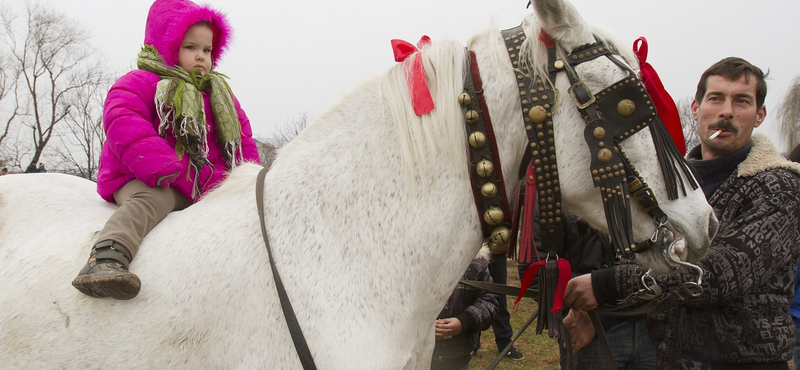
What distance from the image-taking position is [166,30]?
8.57 ft

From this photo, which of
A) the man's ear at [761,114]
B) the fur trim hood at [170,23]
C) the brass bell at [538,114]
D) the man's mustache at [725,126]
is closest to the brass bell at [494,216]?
the brass bell at [538,114]

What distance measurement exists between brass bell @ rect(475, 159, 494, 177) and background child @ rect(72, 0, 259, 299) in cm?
120

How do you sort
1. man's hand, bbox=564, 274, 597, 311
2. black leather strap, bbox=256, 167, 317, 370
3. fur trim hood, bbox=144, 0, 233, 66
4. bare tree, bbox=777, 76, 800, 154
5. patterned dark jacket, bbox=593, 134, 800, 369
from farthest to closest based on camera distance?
bare tree, bbox=777, 76, 800, 154, fur trim hood, bbox=144, 0, 233, 66, man's hand, bbox=564, 274, 597, 311, patterned dark jacket, bbox=593, 134, 800, 369, black leather strap, bbox=256, 167, 317, 370

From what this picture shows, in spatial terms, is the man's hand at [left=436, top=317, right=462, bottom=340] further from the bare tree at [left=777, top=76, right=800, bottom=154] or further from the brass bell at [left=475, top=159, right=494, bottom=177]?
the bare tree at [left=777, top=76, right=800, bottom=154]

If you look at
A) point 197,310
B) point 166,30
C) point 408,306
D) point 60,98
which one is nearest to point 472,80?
point 408,306

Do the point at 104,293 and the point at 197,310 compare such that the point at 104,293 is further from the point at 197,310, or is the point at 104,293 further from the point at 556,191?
the point at 556,191

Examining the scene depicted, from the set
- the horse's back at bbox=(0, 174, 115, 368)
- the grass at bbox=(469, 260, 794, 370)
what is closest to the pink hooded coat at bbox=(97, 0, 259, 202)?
the horse's back at bbox=(0, 174, 115, 368)

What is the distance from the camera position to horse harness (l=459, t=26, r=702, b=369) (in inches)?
65.9

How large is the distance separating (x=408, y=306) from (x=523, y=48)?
0.98 meters

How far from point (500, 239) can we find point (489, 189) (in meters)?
0.18

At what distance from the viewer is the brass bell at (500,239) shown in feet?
5.71

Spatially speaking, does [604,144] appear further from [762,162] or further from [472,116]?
[762,162]

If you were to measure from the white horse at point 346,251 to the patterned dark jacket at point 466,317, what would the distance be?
6.05ft

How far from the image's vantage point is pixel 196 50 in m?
2.74
